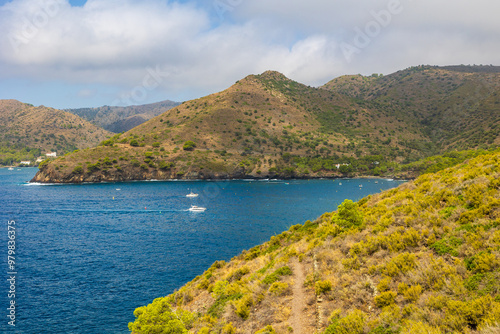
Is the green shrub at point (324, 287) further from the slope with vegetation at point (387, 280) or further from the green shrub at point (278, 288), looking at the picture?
the green shrub at point (278, 288)

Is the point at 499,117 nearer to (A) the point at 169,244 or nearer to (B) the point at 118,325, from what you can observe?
(A) the point at 169,244

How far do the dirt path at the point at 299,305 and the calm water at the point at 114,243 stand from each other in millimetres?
21620

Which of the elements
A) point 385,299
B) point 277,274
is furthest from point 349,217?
point 385,299

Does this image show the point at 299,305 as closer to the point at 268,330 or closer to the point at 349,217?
the point at 268,330

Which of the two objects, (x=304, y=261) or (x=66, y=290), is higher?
(x=304, y=261)

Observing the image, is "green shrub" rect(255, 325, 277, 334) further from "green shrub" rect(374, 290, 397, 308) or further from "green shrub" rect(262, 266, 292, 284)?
"green shrub" rect(262, 266, 292, 284)

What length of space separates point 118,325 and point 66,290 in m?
12.9

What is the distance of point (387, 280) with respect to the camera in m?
16.7

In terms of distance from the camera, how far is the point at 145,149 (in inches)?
7756

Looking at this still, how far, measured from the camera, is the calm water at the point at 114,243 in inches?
1425

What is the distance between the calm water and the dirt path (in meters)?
21.6

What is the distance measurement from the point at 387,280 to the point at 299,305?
18.2 ft

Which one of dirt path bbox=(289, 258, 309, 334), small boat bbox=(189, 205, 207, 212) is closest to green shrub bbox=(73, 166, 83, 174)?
small boat bbox=(189, 205, 207, 212)

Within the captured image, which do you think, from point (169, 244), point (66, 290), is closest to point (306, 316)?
point (66, 290)
